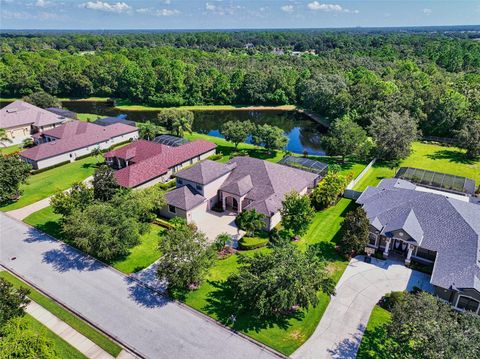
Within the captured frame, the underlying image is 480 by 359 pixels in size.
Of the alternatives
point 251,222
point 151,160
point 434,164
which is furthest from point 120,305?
point 434,164

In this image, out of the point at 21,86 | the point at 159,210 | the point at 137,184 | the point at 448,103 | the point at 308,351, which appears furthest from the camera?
the point at 21,86

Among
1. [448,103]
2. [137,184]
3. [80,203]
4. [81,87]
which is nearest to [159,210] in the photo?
[137,184]

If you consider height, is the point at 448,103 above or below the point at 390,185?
above

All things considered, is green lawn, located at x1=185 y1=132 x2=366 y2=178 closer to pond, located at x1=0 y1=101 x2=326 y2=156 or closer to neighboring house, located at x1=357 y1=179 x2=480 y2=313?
pond, located at x1=0 y1=101 x2=326 y2=156

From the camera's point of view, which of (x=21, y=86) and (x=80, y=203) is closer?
(x=80, y=203)

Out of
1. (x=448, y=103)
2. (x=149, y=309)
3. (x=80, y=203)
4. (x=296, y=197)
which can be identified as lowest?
(x=149, y=309)

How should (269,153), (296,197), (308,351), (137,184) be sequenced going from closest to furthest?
(308,351), (296,197), (137,184), (269,153)

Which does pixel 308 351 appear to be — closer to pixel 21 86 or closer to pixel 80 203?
pixel 80 203

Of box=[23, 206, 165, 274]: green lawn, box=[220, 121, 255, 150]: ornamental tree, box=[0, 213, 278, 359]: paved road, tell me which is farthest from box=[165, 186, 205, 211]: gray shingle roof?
box=[220, 121, 255, 150]: ornamental tree

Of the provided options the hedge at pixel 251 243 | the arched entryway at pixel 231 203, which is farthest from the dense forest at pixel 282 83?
the hedge at pixel 251 243
